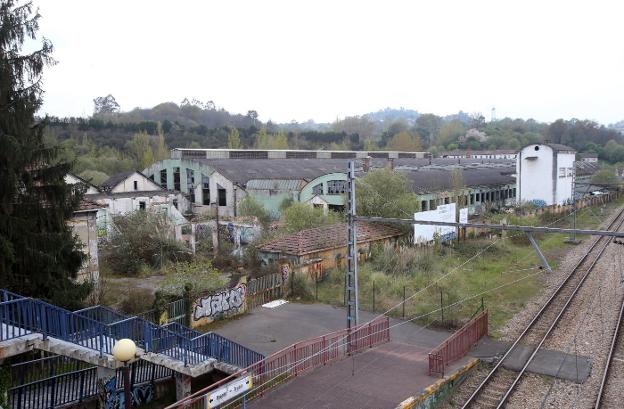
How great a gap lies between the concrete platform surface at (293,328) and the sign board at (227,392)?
6.04 m

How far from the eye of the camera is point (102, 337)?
12.9m

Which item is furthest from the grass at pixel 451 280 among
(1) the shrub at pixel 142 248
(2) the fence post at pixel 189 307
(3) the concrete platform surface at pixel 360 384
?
(1) the shrub at pixel 142 248

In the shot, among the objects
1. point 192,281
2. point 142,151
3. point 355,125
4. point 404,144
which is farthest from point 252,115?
point 192,281

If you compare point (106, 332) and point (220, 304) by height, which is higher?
point (106, 332)

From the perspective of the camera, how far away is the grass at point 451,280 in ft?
76.8

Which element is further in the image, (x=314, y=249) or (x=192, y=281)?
(x=314, y=249)

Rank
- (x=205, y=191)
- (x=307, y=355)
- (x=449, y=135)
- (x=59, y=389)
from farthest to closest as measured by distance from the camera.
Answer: (x=449, y=135)
(x=205, y=191)
(x=307, y=355)
(x=59, y=389)

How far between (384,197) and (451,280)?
13.7m

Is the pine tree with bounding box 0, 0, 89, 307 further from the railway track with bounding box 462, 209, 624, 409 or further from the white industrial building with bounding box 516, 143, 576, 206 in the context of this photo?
the white industrial building with bounding box 516, 143, 576, 206

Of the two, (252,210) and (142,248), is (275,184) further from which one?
(142,248)

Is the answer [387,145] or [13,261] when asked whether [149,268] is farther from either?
[387,145]

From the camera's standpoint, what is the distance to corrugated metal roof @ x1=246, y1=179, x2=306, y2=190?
45.2 metres

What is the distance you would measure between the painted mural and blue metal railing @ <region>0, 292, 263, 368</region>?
513cm

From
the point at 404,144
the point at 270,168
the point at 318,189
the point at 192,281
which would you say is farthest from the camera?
the point at 404,144
